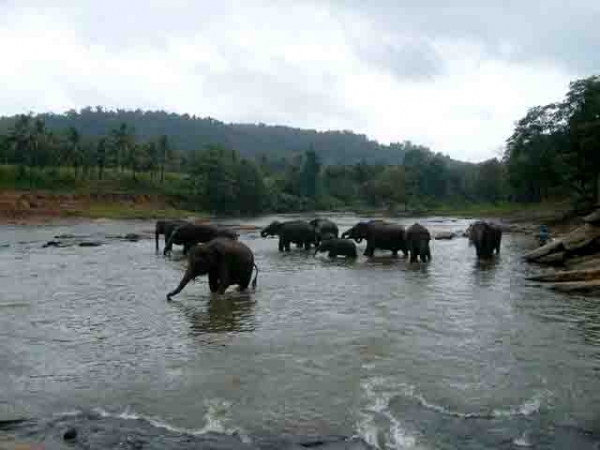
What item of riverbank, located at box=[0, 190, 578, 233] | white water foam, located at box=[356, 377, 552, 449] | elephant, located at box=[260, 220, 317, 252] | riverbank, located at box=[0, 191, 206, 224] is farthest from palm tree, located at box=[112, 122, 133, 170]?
white water foam, located at box=[356, 377, 552, 449]

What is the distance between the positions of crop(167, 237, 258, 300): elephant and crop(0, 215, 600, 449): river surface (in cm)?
47

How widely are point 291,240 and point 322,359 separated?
20.0 meters

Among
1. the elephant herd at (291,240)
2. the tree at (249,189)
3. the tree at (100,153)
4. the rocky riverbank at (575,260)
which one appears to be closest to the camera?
the elephant herd at (291,240)

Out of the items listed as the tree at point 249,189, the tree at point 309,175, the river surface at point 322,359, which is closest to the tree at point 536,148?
the river surface at point 322,359

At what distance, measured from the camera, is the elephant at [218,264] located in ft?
46.9

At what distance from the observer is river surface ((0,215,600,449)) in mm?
6805

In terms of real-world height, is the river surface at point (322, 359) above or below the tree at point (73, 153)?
below

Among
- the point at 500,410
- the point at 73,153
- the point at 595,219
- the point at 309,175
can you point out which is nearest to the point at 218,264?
the point at 500,410

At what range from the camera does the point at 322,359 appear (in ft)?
30.5

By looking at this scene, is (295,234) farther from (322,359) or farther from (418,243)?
(322,359)

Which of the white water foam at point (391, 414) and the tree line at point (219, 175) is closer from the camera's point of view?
the white water foam at point (391, 414)

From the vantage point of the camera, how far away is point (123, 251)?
29.4 m

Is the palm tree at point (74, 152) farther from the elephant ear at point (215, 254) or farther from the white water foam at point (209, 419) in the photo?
the white water foam at point (209, 419)

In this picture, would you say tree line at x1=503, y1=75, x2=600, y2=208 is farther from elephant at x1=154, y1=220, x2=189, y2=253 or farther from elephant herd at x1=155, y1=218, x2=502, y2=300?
elephant at x1=154, y1=220, x2=189, y2=253
